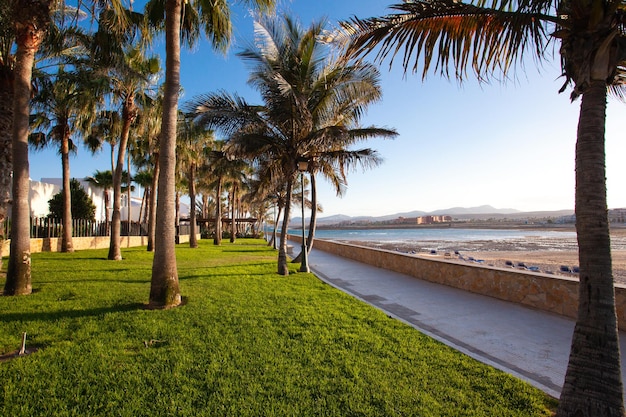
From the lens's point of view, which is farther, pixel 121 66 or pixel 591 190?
pixel 121 66

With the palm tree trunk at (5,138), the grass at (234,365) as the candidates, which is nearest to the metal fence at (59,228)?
the palm tree trunk at (5,138)

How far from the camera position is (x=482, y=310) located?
6.28 meters

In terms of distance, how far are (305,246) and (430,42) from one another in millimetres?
9888

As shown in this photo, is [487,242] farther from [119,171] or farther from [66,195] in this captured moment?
[66,195]

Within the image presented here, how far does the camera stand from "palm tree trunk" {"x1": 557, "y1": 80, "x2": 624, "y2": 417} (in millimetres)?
2336

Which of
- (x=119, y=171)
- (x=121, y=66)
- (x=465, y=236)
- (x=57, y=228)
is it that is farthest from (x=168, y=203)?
(x=465, y=236)

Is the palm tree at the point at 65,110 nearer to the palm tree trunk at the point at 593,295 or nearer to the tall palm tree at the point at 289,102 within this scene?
the tall palm tree at the point at 289,102

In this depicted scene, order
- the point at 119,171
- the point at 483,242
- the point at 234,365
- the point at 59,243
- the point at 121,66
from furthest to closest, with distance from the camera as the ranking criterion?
the point at 483,242 → the point at 59,243 → the point at 119,171 → the point at 121,66 → the point at 234,365

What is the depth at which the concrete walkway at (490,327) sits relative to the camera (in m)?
3.77

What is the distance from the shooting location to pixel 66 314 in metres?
5.43

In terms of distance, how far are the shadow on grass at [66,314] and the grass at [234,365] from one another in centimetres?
2

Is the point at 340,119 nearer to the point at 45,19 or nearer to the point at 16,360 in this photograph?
the point at 45,19

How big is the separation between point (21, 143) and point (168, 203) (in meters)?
3.45

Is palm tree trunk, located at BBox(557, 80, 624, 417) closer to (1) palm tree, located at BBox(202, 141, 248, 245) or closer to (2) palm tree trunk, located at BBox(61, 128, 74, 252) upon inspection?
(2) palm tree trunk, located at BBox(61, 128, 74, 252)
